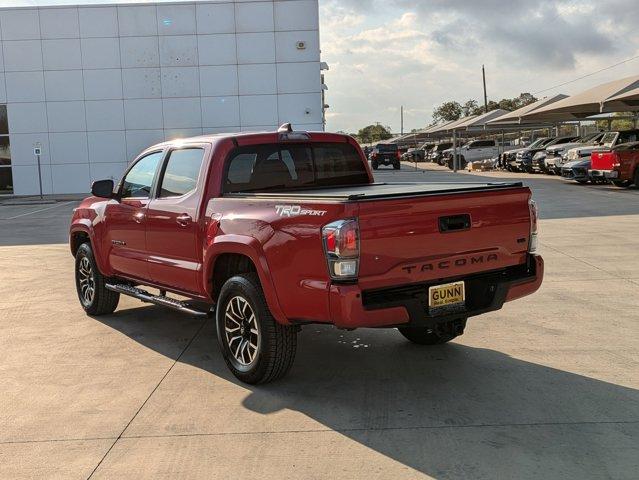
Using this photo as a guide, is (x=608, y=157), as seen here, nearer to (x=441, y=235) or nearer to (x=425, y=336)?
(x=425, y=336)

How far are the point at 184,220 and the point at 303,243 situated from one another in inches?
62.2

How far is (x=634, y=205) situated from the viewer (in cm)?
1688

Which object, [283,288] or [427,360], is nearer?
[283,288]

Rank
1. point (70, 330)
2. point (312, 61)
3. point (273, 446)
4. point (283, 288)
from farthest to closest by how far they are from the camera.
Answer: point (312, 61), point (70, 330), point (283, 288), point (273, 446)

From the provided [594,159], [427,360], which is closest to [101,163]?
[594,159]

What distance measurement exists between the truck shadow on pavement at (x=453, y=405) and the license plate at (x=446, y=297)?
643mm

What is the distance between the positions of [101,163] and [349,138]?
2624cm

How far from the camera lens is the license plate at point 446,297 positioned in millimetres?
4332

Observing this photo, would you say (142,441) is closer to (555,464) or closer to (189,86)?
(555,464)

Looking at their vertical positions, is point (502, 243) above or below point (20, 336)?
above

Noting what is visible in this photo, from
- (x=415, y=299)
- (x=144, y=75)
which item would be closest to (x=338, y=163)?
(x=415, y=299)

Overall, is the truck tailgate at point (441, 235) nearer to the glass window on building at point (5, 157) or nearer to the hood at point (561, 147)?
the hood at point (561, 147)

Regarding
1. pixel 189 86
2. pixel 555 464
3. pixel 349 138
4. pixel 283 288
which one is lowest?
pixel 555 464

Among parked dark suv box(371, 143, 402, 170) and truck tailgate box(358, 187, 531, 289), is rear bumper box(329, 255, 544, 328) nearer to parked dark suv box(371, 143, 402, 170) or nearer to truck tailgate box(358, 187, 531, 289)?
truck tailgate box(358, 187, 531, 289)
